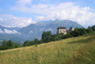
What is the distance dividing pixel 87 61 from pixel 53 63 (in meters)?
2.02

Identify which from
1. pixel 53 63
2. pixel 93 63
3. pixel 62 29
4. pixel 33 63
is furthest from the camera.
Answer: pixel 62 29

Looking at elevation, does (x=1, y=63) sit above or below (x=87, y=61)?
below

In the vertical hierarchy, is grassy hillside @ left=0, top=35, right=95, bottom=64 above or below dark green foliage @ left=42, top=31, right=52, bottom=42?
above

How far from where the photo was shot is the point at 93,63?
16.4ft

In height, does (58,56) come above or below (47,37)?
above

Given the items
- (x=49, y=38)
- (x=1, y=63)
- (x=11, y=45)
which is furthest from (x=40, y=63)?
(x=49, y=38)

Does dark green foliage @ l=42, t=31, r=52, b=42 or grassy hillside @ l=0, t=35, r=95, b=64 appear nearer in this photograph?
grassy hillside @ l=0, t=35, r=95, b=64

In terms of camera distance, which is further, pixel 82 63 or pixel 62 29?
pixel 62 29

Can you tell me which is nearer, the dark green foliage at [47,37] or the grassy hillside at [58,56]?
the grassy hillside at [58,56]

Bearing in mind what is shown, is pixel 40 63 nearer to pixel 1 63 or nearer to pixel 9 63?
pixel 9 63

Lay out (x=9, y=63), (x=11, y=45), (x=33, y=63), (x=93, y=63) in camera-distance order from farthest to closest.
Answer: (x=11, y=45), (x=9, y=63), (x=33, y=63), (x=93, y=63)

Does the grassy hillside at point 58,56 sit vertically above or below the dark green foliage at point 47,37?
above

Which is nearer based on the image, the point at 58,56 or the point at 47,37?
the point at 58,56

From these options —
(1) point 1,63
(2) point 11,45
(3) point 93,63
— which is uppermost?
(3) point 93,63
